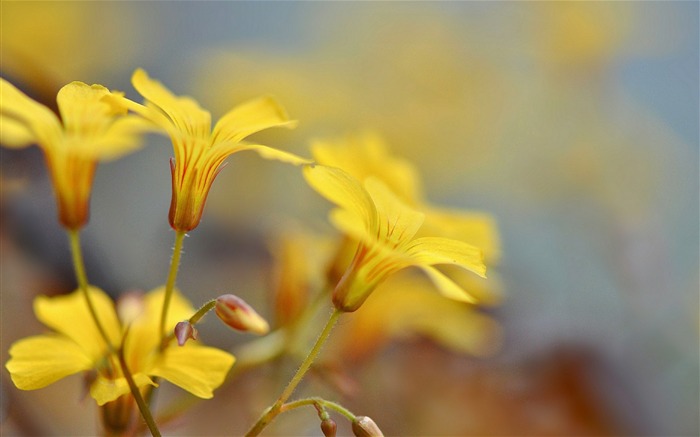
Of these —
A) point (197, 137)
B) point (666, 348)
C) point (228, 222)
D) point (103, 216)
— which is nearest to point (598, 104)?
point (666, 348)

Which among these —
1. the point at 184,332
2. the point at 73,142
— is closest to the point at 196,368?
the point at 184,332

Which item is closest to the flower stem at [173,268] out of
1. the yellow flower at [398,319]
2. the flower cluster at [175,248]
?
the flower cluster at [175,248]

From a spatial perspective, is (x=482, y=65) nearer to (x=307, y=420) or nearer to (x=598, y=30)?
(x=598, y=30)

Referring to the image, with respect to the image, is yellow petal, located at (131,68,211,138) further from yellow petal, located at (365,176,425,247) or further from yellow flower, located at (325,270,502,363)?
yellow flower, located at (325,270,502,363)

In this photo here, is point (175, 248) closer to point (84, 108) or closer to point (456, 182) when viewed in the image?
point (84, 108)

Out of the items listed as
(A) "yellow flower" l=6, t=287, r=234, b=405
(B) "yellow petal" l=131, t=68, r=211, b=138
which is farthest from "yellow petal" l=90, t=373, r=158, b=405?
(B) "yellow petal" l=131, t=68, r=211, b=138

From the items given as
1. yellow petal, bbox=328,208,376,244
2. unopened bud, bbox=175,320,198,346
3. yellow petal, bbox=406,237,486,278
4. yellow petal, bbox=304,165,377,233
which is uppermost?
yellow petal, bbox=304,165,377,233
